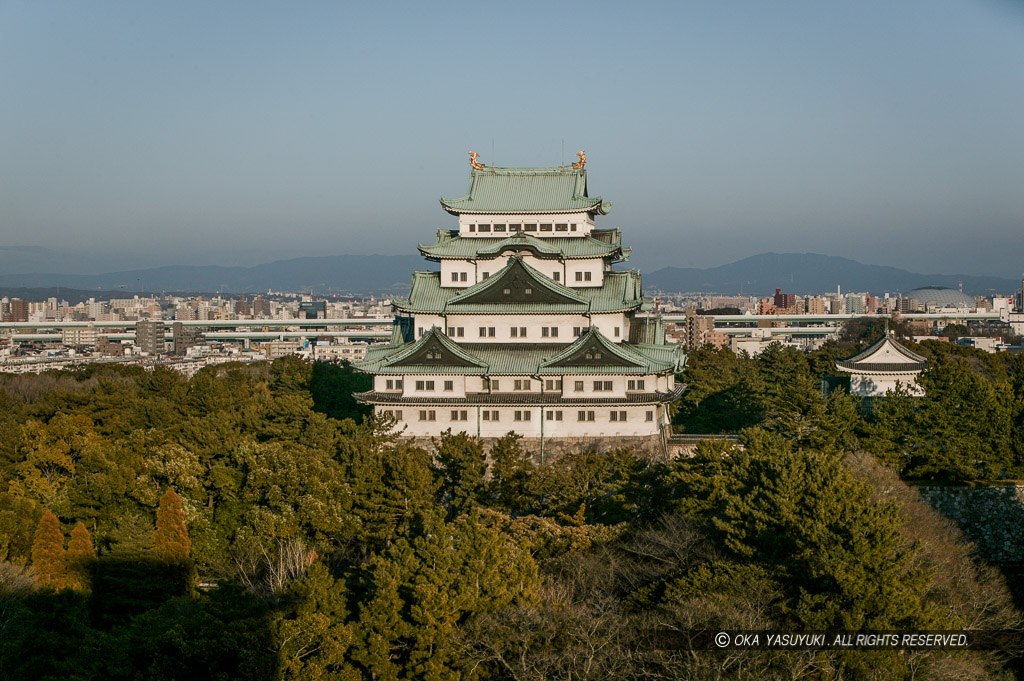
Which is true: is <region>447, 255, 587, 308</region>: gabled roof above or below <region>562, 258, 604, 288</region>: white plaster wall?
below

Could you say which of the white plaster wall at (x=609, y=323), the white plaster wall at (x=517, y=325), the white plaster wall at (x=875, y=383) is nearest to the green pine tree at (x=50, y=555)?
the white plaster wall at (x=517, y=325)

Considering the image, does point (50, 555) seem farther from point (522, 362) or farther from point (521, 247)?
point (521, 247)

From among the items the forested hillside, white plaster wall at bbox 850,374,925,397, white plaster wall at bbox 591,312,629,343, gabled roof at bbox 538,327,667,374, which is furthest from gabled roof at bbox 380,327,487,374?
white plaster wall at bbox 850,374,925,397

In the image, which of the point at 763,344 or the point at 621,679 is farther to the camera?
the point at 763,344

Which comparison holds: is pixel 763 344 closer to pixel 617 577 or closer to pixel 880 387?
pixel 880 387

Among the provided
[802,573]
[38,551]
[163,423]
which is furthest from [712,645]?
[163,423]

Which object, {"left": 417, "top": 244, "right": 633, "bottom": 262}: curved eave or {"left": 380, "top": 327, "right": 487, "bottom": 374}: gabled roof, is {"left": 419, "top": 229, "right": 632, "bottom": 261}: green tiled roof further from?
{"left": 380, "top": 327, "right": 487, "bottom": 374}: gabled roof
